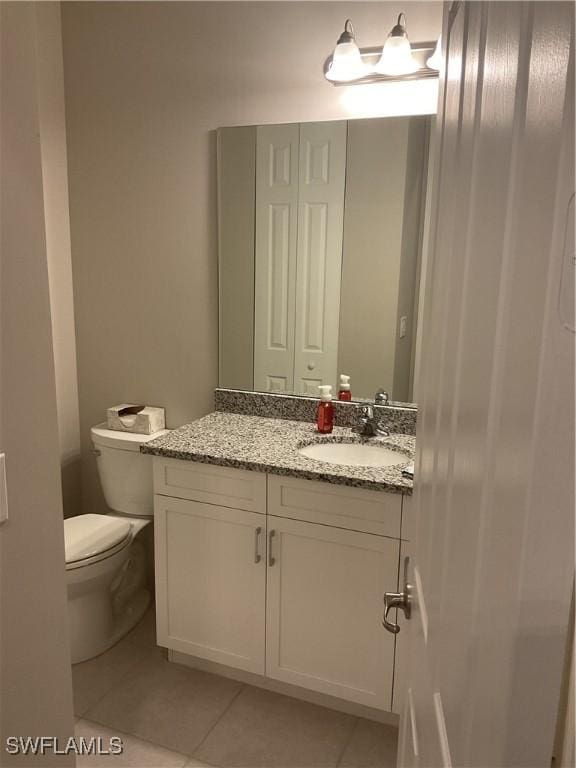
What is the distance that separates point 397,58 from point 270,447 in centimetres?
136

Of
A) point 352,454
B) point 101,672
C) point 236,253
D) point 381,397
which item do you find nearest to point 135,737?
point 101,672

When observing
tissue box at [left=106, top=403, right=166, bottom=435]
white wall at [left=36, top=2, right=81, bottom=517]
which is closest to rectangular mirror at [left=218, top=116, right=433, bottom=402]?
tissue box at [left=106, top=403, right=166, bottom=435]

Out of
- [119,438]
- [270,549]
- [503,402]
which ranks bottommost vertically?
[270,549]

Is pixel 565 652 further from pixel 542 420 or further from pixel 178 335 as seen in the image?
pixel 178 335

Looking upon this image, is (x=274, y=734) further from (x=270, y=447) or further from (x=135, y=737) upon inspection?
(x=270, y=447)

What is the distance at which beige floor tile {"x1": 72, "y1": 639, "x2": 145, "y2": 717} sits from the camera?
2.10m

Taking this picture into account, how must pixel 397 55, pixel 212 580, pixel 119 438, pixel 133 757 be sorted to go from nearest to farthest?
1. pixel 133 757
2. pixel 397 55
3. pixel 212 580
4. pixel 119 438

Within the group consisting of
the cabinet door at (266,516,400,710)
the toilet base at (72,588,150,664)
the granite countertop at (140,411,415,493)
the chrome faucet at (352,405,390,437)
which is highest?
the chrome faucet at (352,405,390,437)

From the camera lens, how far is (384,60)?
6.47ft

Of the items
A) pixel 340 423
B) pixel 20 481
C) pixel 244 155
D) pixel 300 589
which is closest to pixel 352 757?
pixel 300 589

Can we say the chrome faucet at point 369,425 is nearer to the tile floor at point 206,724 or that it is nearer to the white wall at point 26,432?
the tile floor at point 206,724

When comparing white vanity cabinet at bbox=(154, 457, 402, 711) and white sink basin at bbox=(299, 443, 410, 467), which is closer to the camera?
white vanity cabinet at bbox=(154, 457, 402, 711)

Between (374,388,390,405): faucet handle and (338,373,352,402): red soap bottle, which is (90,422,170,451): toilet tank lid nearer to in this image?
(338,373,352,402): red soap bottle

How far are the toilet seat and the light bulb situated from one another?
1.92 m
